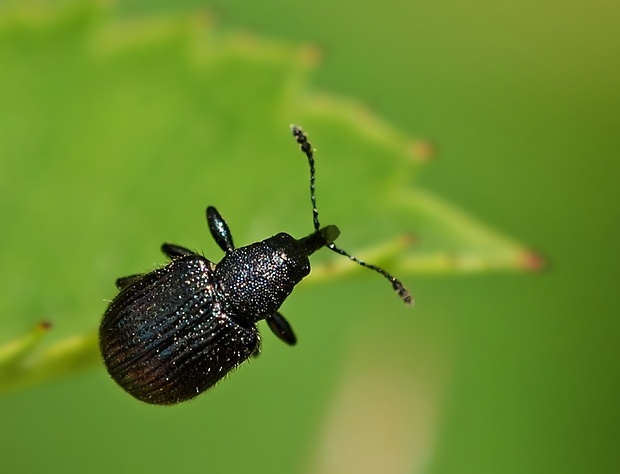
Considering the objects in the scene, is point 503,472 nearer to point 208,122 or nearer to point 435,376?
point 435,376

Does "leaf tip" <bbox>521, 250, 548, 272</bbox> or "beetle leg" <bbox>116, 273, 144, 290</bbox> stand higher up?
"leaf tip" <bbox>521, 250, 548, 272</bbox>

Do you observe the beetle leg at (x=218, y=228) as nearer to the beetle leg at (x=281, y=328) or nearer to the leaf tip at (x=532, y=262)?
the beetle leg at (x=281, y=328)

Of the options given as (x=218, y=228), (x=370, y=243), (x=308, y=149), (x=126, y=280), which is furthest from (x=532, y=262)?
(x=126, y=280)

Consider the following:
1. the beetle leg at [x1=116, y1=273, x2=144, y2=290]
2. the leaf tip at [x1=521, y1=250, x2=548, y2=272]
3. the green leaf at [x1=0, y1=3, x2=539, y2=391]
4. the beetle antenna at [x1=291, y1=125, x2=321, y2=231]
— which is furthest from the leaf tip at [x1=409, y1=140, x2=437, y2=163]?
the beetle leg at [x1=116, y1=273, x2=144, y2=290]

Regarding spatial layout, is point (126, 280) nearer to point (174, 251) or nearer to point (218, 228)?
point (174, 251)

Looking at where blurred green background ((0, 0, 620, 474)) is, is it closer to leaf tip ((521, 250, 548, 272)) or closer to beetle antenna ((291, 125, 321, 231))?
beetle antenna ((291, 125, 321, 231))

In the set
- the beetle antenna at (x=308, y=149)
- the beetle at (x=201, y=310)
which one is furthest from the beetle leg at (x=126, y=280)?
the beetle antenna at (x=308, y=149)

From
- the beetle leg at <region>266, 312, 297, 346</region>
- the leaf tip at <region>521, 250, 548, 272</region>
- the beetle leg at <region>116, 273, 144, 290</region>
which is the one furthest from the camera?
the beetle leg at <region>266, 312, 297, 346</region>

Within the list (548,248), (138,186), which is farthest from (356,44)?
(138,186)
